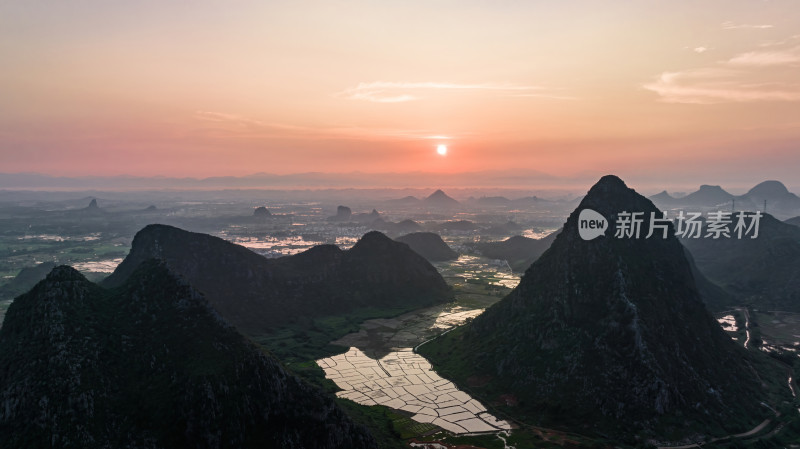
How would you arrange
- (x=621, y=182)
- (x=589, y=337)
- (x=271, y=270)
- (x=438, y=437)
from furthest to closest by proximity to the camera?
1. (x=271, y=270)
2. (x=621, y=182)
3. (x=589, y=337)
4. (x=438, y=437)

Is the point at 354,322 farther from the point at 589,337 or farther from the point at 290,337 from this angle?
the point at 589,337

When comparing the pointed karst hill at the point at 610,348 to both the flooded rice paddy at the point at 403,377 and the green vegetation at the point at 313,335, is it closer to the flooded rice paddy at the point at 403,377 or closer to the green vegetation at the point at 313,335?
the flooded rice paddy at the point at 403,377

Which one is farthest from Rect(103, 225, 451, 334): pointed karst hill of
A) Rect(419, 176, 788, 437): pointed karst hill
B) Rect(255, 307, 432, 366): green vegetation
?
Rect(419, 176, 788, 437): pointed karst hill

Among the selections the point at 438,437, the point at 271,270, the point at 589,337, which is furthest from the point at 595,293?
the point at 271,270
